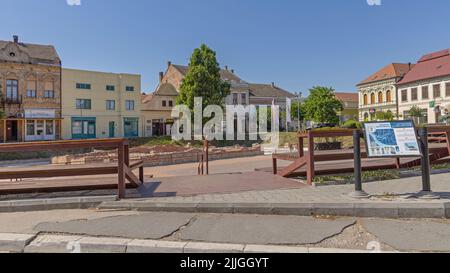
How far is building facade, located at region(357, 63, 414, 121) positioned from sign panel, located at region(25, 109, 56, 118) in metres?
48.0

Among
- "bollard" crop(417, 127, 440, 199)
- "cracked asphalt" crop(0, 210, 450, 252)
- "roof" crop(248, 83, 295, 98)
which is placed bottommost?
"cracked asphalt" crop(0, 210, 450, 252)

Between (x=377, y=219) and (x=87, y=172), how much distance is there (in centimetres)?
535

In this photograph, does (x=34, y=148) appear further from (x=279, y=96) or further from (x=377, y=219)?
(x=279, y=96)

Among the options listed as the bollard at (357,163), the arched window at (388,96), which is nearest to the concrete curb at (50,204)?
the bollard at (357,163)

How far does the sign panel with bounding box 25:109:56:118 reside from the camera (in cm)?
3694

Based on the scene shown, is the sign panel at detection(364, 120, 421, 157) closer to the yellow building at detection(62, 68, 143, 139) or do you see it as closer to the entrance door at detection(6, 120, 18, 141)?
the entrance door at detection(6, 120, 18, 141)

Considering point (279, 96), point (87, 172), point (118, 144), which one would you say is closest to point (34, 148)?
point (87, 172)

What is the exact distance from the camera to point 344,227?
15.4ft

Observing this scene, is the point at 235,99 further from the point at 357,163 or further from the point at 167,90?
the point at 357,163

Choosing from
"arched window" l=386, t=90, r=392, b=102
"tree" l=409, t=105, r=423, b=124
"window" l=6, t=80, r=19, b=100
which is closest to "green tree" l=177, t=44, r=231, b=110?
"window" l=6, t=80, r=19, b=100

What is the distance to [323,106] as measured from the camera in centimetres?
4697

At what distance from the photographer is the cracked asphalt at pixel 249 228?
415 cm

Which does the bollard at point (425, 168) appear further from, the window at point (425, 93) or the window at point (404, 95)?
the window at point (404, 95)

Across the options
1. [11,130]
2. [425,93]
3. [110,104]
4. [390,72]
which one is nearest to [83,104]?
[110,104]
